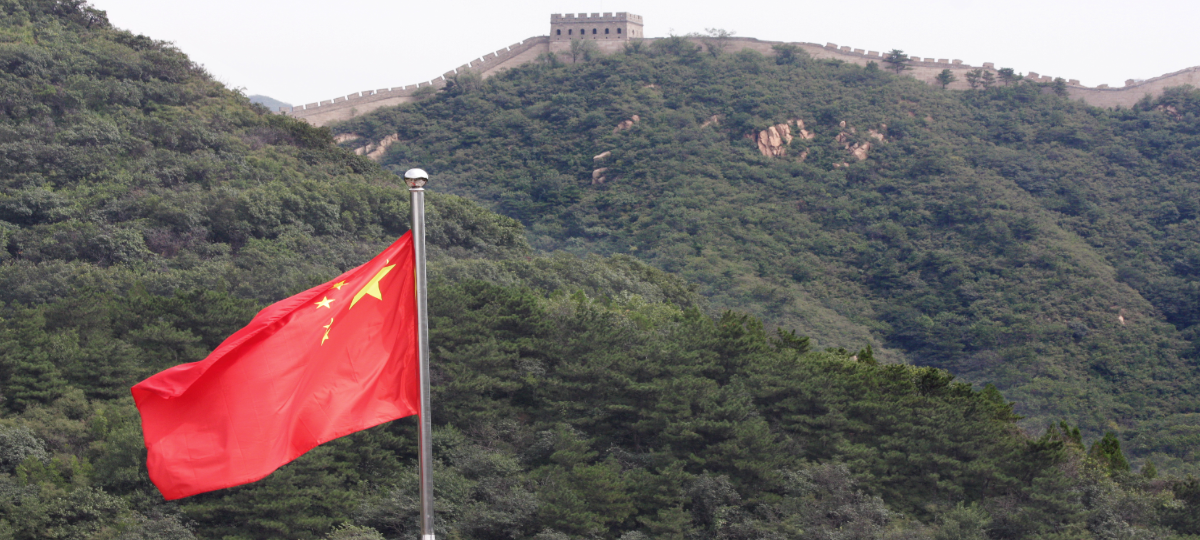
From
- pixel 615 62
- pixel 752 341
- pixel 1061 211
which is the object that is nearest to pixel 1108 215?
pixel 1061 211

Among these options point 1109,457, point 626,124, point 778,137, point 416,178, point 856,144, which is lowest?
point 1109,457

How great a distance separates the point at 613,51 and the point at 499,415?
146 ft

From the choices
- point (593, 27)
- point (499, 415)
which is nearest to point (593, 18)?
point (593, 27)

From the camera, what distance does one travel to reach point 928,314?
140 ft

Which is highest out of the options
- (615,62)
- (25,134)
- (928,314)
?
(615,62)

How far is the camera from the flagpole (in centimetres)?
680

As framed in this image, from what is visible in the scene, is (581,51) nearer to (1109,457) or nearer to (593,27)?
(593,27)

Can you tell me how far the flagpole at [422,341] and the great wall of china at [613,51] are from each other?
4739 cm

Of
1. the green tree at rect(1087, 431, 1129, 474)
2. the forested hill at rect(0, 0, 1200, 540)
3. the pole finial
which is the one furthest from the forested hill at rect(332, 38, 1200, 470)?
the pole finial

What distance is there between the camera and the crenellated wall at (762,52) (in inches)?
2159

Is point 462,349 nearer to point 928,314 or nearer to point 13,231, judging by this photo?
point 13,231

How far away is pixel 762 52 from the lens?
2442 inches

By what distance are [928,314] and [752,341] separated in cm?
2216

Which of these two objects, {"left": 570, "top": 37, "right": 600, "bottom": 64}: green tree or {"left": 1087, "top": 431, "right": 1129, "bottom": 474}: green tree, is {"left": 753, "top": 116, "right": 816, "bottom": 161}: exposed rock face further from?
{"left": 1087, "top": 431, "right": 1129, "bottom": 474}: green tree
